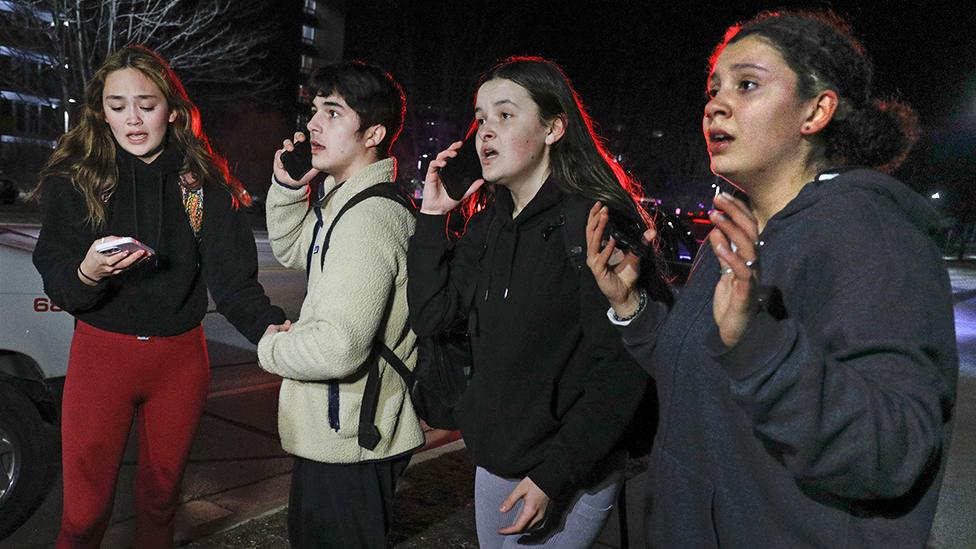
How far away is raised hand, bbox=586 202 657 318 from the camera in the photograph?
1.88 m

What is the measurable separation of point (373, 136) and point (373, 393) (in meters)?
0.91

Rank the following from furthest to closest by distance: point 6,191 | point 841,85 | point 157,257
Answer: point 6,191 < point 157,257 < point 841,85

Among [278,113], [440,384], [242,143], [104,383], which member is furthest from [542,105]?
[278,113]

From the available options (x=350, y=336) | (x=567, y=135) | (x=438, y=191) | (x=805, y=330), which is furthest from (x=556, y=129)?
(x=805, y=330)

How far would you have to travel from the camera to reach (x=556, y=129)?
237 centimetres

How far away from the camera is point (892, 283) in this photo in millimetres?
1233

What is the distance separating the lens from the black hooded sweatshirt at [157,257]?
2629mm

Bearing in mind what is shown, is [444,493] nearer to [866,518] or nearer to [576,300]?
[576,300]

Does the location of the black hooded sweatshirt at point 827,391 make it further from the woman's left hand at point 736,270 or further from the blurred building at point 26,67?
the blurred building at point 26,67

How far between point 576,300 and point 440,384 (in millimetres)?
538

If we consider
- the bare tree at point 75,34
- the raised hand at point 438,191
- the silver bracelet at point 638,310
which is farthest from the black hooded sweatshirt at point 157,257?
the bare tree at point 75,34

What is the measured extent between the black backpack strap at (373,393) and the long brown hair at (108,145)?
104cm

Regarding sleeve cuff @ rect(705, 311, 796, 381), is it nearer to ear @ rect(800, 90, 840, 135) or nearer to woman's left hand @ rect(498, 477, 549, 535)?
ear @ rect(800, 90, 840, 135)

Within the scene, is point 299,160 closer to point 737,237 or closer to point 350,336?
point 350,336
